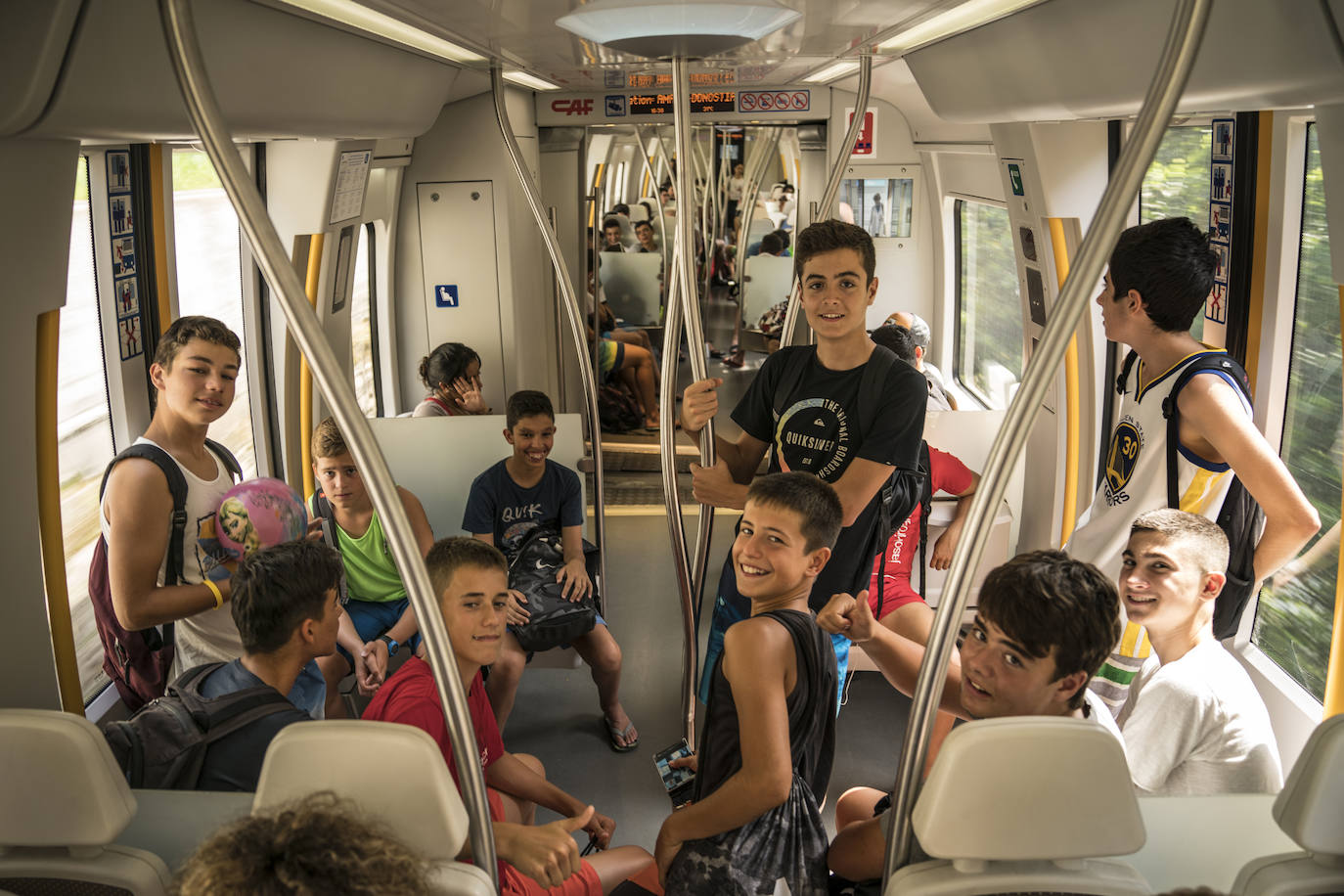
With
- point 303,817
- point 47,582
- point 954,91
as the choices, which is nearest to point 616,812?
point 47,582

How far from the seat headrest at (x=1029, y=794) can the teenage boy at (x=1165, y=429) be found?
1.16 meters

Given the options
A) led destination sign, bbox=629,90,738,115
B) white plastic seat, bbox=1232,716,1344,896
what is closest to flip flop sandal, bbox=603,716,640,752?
white plastic seat, bbox=1232,716,1344,896

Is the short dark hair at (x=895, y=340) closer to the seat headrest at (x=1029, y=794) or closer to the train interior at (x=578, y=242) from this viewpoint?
the train interior at (x=578, y=242)

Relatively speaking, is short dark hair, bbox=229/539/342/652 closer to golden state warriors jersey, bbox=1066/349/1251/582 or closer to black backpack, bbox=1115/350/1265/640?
golden state warriors jersey, bbox=1066/349/1251/582

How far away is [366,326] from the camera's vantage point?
5.89 meters

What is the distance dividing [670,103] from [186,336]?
3.86m

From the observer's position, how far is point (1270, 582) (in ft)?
9.94

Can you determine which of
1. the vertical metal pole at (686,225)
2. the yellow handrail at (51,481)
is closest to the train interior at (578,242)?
the yellow handrail at (51,481)

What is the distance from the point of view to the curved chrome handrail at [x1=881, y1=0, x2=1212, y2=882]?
1393 millimetres

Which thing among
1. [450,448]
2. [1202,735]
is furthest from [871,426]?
[450,448]

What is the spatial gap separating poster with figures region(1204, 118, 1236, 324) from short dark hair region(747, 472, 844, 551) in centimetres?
171

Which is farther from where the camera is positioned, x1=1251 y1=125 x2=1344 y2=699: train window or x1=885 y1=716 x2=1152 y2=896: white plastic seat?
x1=1251 y1=125 x2=1344 y2=699: train window

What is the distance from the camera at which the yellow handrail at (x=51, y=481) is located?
82.0 inches

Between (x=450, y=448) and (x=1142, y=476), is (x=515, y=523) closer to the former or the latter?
(x=450, y=448)
